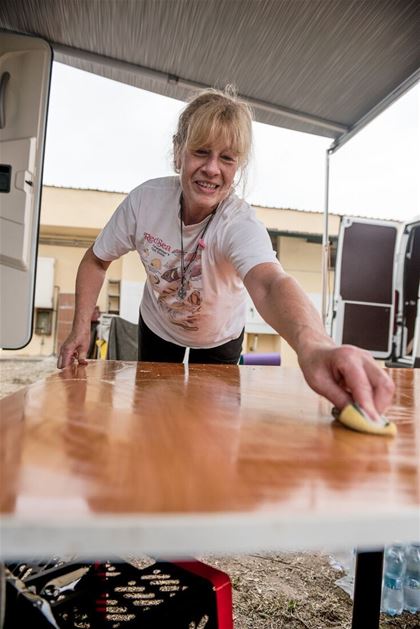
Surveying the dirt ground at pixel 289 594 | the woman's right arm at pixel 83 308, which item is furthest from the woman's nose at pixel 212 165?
the dirt ground at pixel 289 594

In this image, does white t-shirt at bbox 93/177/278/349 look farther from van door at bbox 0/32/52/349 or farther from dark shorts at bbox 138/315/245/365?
van door at bbox 0/32/52/349

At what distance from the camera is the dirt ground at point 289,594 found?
1.75 meters

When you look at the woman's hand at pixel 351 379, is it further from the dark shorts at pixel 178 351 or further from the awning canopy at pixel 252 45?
the awning canopy at pixel 252 45

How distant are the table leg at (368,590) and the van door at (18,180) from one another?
5.45 feet

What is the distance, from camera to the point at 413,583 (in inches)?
75.1

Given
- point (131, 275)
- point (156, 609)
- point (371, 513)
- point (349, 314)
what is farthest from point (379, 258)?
point (131, 275)

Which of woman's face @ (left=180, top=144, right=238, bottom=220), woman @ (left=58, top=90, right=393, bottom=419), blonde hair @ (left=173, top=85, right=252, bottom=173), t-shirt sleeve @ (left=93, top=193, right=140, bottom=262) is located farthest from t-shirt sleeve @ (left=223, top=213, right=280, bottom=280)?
t-shirt sleeve @ (left=93, top=193, right=140, bottom=262)

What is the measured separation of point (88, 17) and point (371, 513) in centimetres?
267

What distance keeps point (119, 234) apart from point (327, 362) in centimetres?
131

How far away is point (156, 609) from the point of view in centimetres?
95

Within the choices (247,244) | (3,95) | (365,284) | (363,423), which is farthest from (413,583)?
(365,284)

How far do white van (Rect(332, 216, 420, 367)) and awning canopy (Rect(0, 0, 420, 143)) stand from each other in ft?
6.53

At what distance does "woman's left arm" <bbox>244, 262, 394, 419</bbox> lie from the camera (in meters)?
0.69

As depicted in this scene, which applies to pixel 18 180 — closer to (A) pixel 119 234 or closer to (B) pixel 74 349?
(A) pixel 119 234
